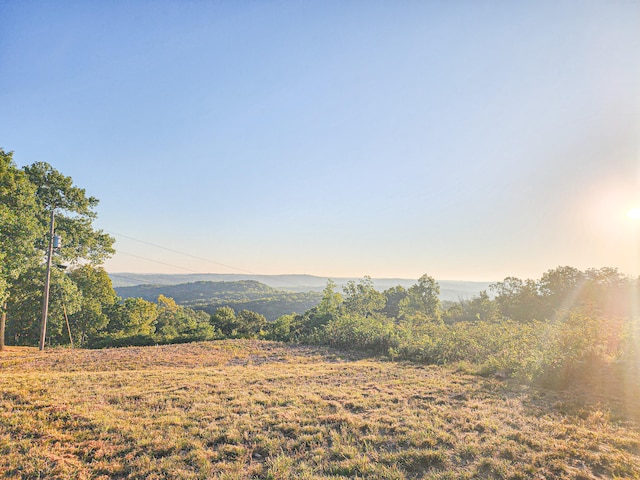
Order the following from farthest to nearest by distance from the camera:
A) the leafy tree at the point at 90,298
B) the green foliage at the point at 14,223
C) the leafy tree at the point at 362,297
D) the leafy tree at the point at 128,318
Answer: the leafy tree at the point at 128,318
the leafy tree at the point at 362,297
the leafy tree at the point at 90,298
the green foliage at the point at 14,223

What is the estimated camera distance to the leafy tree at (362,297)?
36031mm

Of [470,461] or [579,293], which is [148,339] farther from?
[579,293]

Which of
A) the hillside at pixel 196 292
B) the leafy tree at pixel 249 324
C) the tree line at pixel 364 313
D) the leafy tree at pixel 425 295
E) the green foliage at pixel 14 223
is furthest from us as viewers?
the hillside at pixel 196 292

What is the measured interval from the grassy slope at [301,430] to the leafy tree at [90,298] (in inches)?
1086

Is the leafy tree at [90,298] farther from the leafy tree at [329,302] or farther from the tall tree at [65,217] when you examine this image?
the leafy tree at [329,302]

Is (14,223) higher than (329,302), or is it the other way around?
(14,223)

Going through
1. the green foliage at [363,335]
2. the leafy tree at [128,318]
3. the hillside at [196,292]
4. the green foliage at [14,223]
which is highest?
the green foliage at [14,223]

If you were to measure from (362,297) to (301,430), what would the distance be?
31.9 meters

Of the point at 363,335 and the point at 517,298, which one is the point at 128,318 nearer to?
the point at 363,335

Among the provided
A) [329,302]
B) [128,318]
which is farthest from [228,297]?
[329,302]

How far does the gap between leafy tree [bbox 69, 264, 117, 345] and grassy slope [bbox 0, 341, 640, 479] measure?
27.6 m

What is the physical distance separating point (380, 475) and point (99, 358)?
52.2 ft

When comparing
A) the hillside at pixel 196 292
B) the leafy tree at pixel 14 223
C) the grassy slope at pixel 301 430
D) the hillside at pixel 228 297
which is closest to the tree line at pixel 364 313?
the leafy tree at pixel 14 223

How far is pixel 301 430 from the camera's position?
5.48m
